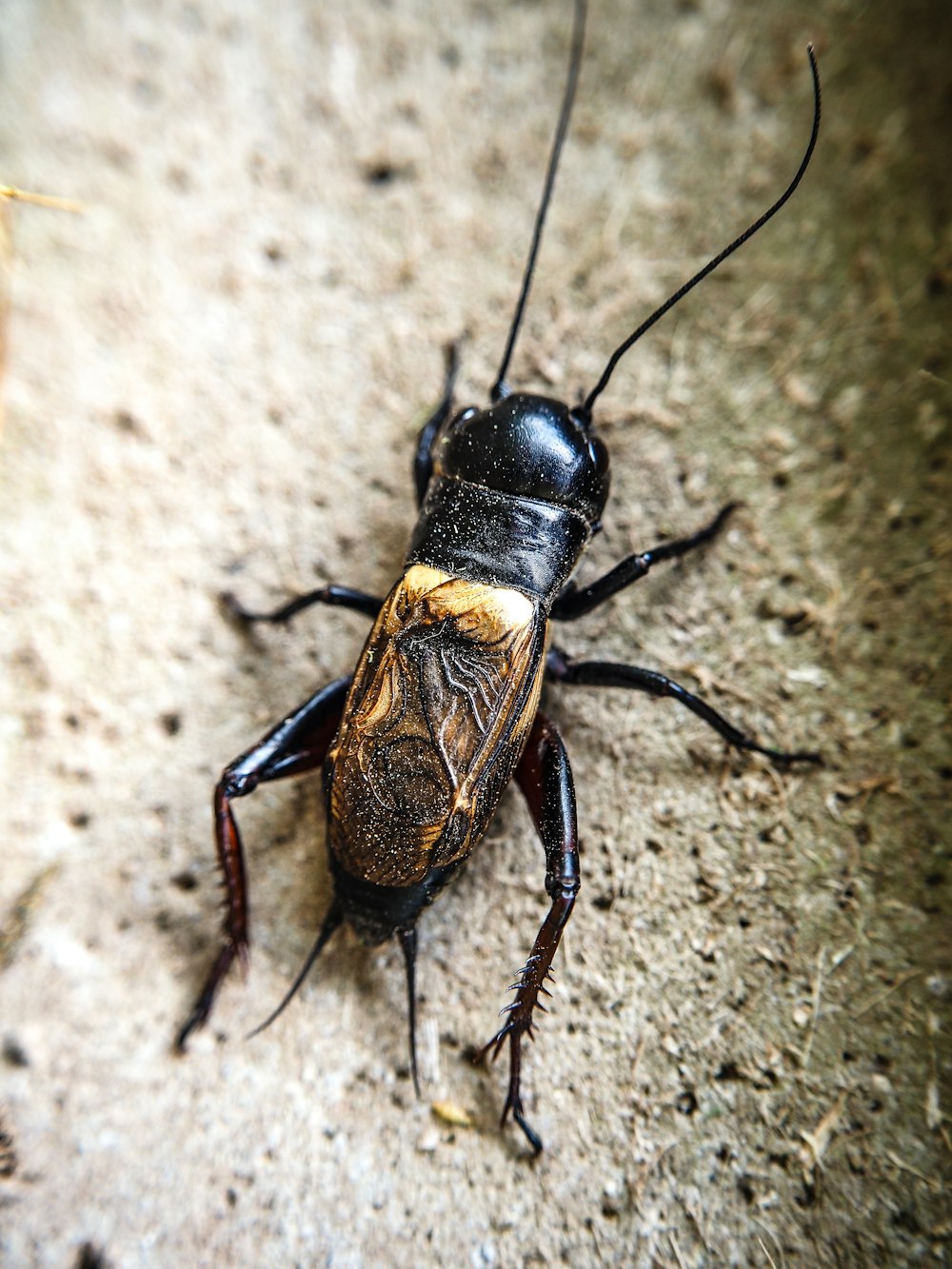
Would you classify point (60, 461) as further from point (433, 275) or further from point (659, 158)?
point (659, 158)

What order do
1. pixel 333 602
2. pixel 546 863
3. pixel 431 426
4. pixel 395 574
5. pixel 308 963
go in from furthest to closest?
pixel 395 574 < pixel 431 426 < pixel 333 602 < pixel 308 963 < pixel 546 863

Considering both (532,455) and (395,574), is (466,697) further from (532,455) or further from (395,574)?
(395,574)

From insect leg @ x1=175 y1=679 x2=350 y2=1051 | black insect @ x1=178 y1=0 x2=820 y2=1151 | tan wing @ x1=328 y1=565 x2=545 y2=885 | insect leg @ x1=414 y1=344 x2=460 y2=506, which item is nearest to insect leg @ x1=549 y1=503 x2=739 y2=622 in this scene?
black insect @ x1=178 y1=0 x2=820 y2=1151

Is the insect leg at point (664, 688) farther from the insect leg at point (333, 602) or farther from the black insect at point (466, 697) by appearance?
the insect leg at point (333, 602)

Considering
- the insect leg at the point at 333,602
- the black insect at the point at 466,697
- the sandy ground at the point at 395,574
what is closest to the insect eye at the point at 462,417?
the black insect at the point at 466,697

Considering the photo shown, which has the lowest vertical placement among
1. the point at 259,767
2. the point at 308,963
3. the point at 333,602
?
the point at 308,963

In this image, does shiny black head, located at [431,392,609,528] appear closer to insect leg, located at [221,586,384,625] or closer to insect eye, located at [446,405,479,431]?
insect eye, located at [446,405,479,431]

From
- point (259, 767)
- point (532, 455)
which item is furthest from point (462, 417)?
point (259, 767)
